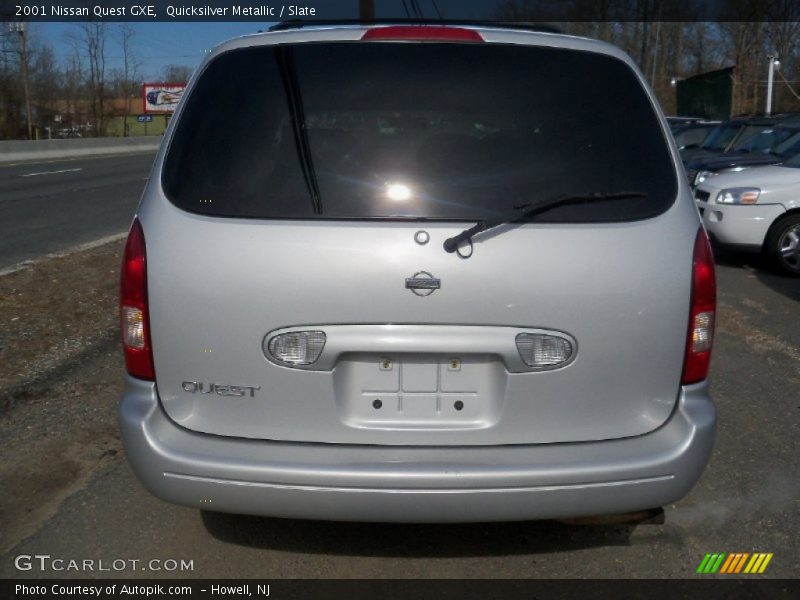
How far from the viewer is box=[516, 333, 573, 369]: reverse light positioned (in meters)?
2.89

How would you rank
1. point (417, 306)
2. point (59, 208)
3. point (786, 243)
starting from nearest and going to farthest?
point (417, 306), point (786, 243), point (59, 208)

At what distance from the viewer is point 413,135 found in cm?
305

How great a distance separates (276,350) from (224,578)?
3.32 ft

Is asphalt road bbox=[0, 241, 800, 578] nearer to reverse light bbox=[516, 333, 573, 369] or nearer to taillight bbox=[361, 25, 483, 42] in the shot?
reverse light bbox=[516, 333, 573, 369]

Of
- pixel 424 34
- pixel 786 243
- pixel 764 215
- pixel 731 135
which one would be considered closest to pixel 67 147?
pixel 731 135

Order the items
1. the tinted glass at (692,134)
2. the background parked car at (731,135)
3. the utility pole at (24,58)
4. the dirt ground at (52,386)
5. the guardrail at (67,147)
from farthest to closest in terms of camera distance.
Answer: the utility pole at (24,58), the guardrail at (67,147), the tinted glass at (692,134), the background parked car at (731,135), the dirt ground at (52,386)

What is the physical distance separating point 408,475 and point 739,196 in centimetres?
815

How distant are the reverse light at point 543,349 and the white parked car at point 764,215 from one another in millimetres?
7745

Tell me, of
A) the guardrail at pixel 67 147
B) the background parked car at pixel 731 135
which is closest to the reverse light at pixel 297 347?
the background parked car at pixel 731 135

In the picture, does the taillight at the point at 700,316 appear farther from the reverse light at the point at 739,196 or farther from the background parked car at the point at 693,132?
the background parked car at the point at 693,132

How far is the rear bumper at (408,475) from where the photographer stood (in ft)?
9.41

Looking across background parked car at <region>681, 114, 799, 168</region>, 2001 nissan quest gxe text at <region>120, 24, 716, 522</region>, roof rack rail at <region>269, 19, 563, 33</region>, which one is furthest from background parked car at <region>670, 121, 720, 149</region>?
2001 nissan quest gxe text at <region>120, 24, 716, 522</region>

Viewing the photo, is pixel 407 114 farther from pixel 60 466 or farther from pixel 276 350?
pixel 60 466

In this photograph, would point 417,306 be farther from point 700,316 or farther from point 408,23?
point 408,23
